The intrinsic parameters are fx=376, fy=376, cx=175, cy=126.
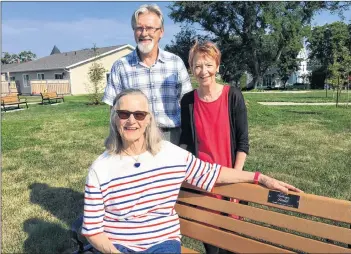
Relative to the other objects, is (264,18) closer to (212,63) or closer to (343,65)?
(343,65)

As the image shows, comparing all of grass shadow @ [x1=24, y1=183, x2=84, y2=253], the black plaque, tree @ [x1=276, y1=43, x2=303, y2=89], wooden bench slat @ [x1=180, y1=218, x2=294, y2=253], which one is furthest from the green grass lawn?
tree @ [x1=276, y1=43, x2=303, y2=89]

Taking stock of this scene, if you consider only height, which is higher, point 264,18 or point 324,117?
point 264,18

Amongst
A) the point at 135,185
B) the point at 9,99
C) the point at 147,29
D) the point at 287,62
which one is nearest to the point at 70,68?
the point at 9,99

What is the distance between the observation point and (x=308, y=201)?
2162 millimetres

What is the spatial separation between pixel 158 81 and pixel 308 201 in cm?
153

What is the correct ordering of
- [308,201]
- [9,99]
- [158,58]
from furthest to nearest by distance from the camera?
[9,99] < [158,58] < [308,201]

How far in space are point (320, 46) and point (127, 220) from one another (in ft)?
178

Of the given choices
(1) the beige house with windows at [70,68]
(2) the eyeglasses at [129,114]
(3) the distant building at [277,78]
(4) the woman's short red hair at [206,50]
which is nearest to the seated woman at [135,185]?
(2) the eyeglasses at [129,114]

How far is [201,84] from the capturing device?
2.62 metres

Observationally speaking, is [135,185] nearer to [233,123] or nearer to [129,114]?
[129,114]

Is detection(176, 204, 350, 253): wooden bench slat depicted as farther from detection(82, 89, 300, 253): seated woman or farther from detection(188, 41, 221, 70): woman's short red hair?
detection(188, 41, 221, 70): woman's short red hair

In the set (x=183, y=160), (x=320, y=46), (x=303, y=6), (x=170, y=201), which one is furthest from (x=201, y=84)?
(x=320, y=46)

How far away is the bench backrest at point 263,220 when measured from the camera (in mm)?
2098

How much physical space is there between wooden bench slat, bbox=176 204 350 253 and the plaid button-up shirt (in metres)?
0.77
